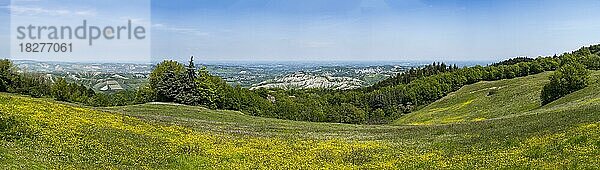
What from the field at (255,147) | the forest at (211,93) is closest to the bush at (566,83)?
the forest at (211,93)

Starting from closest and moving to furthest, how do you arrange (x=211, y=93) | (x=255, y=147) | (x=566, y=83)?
(x=255, y=147) → (x=566, y=83) → (x=211, y=93)

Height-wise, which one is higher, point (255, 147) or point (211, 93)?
point (255, 147)

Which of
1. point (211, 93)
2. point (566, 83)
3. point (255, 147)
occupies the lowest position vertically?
point (211, 93)

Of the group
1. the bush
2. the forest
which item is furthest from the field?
the forest

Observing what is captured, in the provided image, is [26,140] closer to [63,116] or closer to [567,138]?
[63,116]

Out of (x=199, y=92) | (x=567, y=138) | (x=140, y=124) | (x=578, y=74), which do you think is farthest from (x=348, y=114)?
(x=567, y=138)

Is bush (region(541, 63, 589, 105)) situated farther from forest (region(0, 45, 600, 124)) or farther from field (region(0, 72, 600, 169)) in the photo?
field (region(0, 72, 600, 169))

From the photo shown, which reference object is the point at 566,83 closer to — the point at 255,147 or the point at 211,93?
the point at 211,93

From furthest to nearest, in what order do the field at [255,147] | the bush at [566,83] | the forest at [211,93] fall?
the forest at [211,93]
the bush at [566,83]
the field at [255,147]

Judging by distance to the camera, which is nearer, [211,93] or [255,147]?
[255,147]

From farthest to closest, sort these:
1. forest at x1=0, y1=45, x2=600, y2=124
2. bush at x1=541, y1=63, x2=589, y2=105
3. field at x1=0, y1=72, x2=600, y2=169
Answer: forest at x1=0, y1=45, x2=600, y2=124, bush at x1=541, y1=63, x2=589, y2=105, field at x1=0, y1=72, x2=600, y2=169

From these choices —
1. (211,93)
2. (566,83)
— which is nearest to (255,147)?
(211,93)

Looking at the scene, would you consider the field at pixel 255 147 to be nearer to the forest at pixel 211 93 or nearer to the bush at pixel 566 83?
the bush at pixel 566 83
